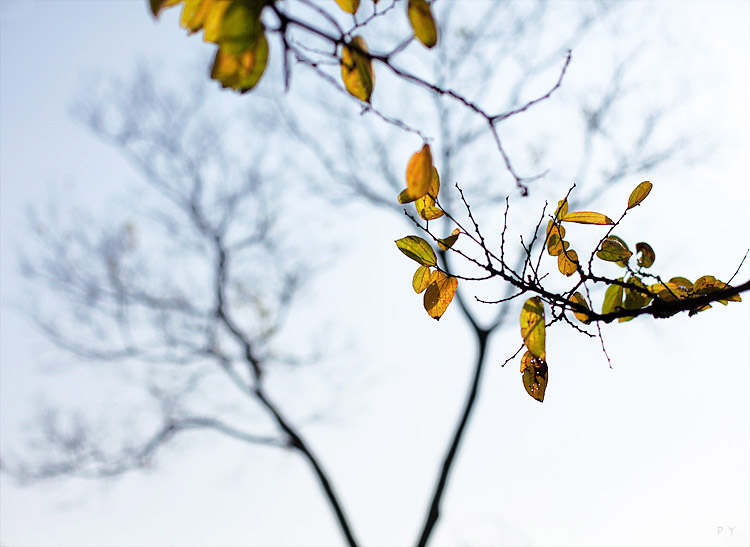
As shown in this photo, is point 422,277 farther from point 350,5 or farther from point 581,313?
point 350,5

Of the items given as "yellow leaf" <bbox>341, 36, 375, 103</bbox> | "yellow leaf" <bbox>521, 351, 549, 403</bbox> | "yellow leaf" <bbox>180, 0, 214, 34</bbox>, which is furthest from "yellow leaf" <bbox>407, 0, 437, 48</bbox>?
"yellow leaf" <bbox>521, 351, 549, 403</bbox>

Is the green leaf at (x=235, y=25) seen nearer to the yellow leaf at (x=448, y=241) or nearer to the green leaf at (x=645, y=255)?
the yellow leaf at (x=448, y=241)

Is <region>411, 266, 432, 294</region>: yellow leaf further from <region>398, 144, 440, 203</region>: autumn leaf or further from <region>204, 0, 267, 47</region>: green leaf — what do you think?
<region>204, 0, 267, 47</region>: green leaf

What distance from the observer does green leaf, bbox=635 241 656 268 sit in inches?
28.0

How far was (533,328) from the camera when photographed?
0.57 metres

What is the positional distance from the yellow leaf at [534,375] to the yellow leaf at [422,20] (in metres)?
0.35

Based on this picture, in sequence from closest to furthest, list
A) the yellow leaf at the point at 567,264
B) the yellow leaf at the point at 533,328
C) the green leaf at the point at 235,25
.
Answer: the green leaf at the point at 235,25 < the yellow leaf at the point at 533,328 < the yellow leaf at the point at 567,264

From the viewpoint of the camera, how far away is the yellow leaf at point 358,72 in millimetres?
438

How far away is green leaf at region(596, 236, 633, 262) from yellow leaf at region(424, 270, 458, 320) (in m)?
0.18

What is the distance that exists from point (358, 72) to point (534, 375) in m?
0.38

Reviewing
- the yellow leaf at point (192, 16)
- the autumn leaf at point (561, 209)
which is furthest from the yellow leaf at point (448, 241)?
the yellow leaf at point (192, 16)

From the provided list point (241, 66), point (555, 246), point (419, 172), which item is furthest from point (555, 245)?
point (241, 66)

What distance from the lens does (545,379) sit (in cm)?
62

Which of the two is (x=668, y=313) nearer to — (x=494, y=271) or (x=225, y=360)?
(x=494, y=271)
